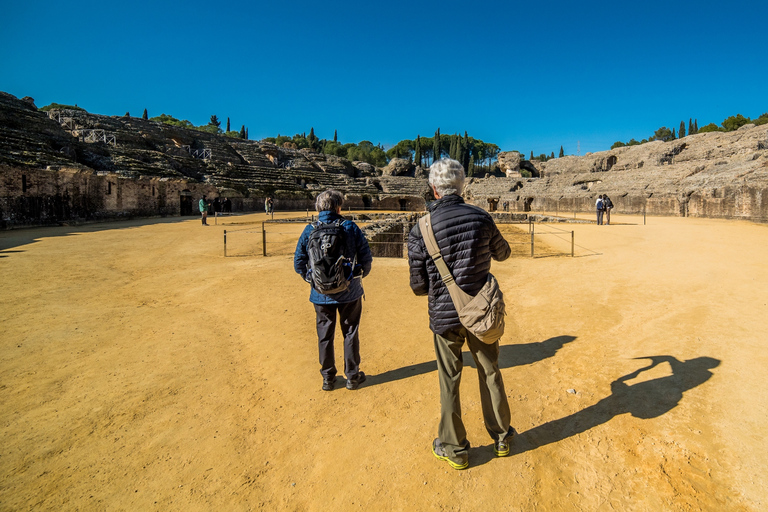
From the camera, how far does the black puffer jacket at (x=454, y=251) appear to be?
2164mm

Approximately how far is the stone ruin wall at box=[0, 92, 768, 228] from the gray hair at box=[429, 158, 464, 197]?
1932 cm

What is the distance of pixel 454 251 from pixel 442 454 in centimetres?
130

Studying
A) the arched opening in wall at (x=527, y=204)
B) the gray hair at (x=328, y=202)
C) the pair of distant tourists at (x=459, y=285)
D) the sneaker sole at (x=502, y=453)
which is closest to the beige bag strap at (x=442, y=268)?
the pair of distant tourists at (x=459, y=285)

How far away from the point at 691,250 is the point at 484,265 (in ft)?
34.0

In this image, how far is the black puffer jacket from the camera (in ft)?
7.10

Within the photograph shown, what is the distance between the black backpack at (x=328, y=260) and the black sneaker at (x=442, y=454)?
1.29 metres

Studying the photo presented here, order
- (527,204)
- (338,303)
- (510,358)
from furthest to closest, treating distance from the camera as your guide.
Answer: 1. (527,204)
2. (510,358)
3. (338,303)

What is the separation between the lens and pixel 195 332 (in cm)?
445

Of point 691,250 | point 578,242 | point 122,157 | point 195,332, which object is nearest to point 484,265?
point 195,332

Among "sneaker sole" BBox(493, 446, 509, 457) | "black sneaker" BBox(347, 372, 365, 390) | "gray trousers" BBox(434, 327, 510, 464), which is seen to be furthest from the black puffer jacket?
"black sneaker" BBox(347, 372, 365, 390)

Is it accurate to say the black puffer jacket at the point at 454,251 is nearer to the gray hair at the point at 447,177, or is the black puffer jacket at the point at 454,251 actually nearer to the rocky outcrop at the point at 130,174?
the gray hair at the point at 447,177

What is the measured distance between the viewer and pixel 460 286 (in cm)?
216

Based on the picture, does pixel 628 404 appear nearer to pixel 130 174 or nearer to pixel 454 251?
pixel 454 251

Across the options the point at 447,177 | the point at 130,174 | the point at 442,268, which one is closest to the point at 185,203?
the point at 130,174
